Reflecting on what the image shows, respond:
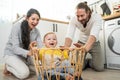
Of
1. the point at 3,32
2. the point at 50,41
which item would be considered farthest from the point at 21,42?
the point at 3,32

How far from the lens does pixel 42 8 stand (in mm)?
3391

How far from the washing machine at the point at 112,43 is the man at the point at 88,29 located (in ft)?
0.97

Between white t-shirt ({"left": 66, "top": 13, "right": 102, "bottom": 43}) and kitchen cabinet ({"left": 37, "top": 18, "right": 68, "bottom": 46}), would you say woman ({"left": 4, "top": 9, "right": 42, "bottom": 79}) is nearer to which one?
white t-shirt ({"left": 66, "top": 13, "right": 102, "bottom": 43})

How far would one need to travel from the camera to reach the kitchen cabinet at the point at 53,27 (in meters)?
2.73

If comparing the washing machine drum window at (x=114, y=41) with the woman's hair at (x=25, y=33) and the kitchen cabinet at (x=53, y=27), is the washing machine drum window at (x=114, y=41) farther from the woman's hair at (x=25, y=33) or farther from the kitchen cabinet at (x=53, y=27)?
the woman's hair at (x=25, y=33)

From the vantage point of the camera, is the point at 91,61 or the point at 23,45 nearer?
the point at 23,45

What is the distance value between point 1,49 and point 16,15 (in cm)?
65

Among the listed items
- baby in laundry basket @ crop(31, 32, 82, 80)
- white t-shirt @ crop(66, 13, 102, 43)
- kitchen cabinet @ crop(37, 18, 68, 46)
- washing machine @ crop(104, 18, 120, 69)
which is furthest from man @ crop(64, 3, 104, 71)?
kitchen cabinet @ crop(37, 18, 68, 46)

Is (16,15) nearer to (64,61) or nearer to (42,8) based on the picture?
(42,8)

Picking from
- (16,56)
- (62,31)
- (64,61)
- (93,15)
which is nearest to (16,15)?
(62,31)

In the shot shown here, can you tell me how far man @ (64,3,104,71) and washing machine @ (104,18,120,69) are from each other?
296 millimetres

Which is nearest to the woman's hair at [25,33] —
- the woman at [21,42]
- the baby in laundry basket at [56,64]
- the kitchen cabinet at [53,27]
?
the woman at [21,42]

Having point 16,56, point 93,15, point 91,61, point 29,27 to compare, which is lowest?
point 91,61

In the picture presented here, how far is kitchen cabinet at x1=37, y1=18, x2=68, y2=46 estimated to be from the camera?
107 inches
